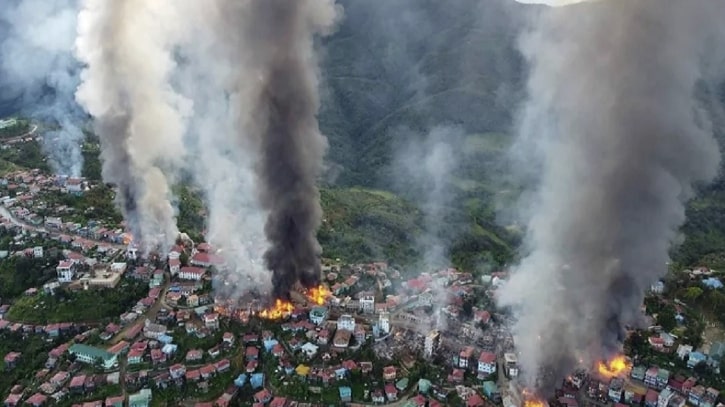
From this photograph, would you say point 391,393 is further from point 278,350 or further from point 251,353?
point 251,353

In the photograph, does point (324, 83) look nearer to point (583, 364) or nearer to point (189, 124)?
point (189, 124)

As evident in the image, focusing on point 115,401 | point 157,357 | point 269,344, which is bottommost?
point 115,401

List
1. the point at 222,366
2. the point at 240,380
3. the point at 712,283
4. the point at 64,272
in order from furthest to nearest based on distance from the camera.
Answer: the point at 712,283, the point at 64,272, the point at 222,366, the point at 240,380

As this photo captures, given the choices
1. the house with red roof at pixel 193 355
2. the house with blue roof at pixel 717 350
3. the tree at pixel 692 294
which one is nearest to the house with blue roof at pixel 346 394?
the house with red roof at pixel 193 355

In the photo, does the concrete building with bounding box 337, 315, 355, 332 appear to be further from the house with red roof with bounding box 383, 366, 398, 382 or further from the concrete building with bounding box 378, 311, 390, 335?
the house with red roof with bounding box 383, 366, 398, 382

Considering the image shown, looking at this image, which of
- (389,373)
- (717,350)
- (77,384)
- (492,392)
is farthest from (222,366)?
(717,350)

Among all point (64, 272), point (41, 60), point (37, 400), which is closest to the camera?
point (37, 400)

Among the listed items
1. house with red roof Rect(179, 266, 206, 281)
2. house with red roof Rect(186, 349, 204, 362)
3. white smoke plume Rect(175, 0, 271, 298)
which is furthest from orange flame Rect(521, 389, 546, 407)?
house with red roof Rect(179, 266, 206, 281)
